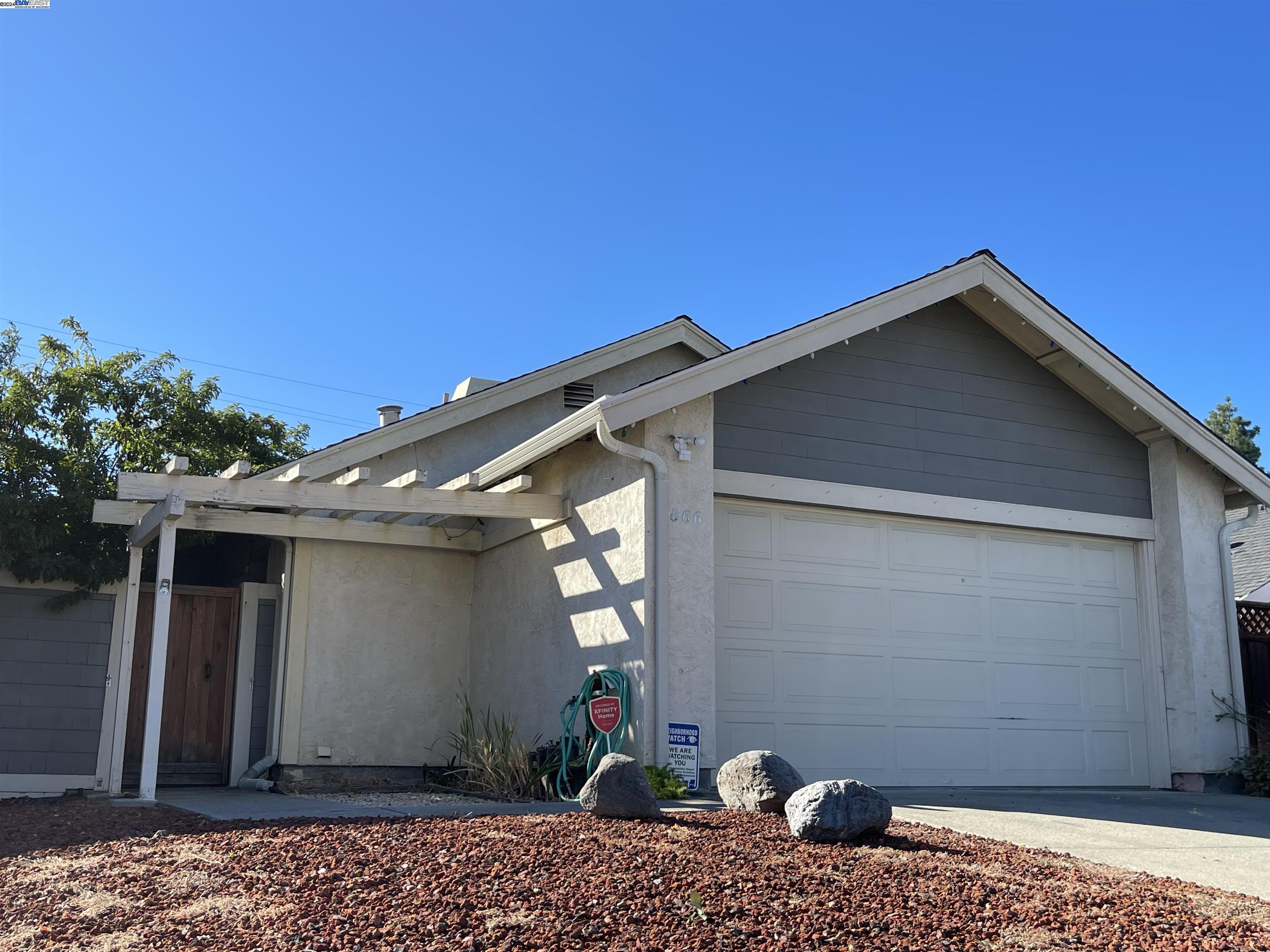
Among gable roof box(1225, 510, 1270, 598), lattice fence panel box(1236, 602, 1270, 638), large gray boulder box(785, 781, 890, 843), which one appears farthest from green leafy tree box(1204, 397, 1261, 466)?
large gray boulder box(785, 781, 890, 843)

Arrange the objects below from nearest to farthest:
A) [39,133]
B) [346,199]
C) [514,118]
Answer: [39,133] < [514,118] < [346,199]

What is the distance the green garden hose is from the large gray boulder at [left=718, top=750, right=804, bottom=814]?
166 centimetres

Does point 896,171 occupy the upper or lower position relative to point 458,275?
lower

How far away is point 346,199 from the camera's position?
1587cm

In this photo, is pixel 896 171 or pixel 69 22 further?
pixel 896 171

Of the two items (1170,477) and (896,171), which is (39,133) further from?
(1170,477)

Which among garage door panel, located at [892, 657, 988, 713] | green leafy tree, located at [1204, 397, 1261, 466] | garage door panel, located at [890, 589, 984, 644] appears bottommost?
garage door panel, located at [892, 657, 988, 713]

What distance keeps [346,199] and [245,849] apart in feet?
39.6

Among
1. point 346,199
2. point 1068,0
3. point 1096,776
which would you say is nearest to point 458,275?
point 346,199

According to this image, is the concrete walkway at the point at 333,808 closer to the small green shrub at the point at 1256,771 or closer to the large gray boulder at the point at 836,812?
the large gray boulder at the point at 836,812

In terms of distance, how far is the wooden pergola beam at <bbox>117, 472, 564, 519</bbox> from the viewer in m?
8.88

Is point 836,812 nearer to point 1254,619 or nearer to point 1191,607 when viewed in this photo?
point 1191,607

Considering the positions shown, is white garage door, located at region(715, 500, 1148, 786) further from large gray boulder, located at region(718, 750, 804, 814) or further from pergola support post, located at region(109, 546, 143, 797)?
pergola support post, located at region(109, 546, 143, 797)

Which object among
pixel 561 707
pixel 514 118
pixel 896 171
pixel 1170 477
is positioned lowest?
pixel 561 707
